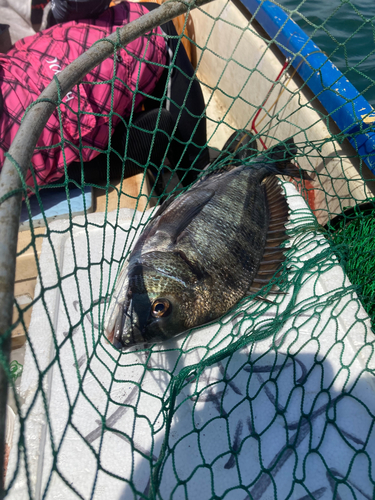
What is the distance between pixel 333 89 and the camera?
7.57 feet

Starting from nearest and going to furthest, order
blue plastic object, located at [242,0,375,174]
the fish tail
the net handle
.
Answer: the net handle, blue plastic object, located at [242,0,375,174], the fish tail

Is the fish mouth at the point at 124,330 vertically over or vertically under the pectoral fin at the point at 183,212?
under

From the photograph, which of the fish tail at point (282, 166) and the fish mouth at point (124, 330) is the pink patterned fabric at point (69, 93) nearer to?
the fish tail at point (282, 166)

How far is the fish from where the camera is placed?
1.56 m

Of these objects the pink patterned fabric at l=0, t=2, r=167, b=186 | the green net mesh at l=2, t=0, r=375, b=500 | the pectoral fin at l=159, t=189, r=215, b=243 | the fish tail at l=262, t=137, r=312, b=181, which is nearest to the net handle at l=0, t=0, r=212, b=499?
the green net mesh at l=2, t=0, r=375, b=500

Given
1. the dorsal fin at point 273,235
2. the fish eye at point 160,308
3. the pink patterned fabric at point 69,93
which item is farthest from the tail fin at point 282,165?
the fish eye at point 160,308

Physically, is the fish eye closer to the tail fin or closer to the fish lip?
the fish lip

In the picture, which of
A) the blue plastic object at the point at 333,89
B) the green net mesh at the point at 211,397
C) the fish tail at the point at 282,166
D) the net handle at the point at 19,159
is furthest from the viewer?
the fish tail at the point at 282,166

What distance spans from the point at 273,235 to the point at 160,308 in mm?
889

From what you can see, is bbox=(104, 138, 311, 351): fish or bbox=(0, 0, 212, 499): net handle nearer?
bbox=(0, 0, 212, 499): net handle

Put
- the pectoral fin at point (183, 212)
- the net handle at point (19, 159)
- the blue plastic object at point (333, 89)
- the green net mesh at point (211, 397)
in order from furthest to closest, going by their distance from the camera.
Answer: the blue plastic object at point (333, 89) < the pectoral fin at point (183, 212) < the green net mesh at point (211, 397) < the net handle at point (19, 159)

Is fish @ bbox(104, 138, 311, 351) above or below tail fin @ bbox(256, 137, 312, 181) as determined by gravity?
below

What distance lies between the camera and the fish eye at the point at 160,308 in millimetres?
1549

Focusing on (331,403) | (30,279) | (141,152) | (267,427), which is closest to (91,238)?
(30,279)
